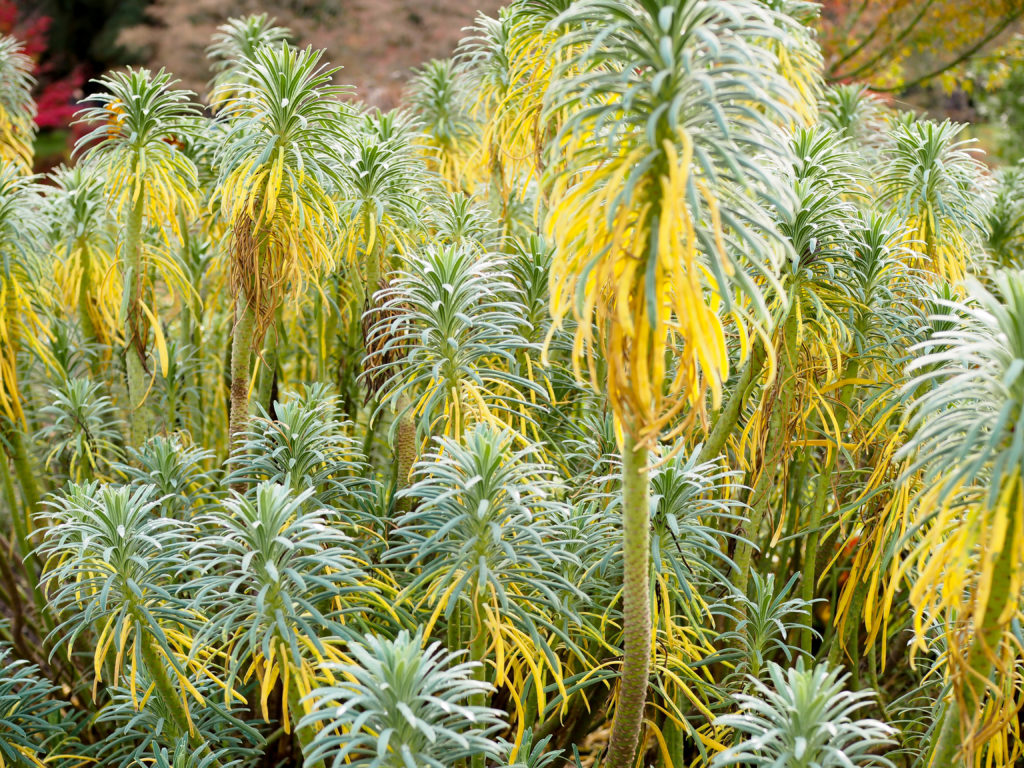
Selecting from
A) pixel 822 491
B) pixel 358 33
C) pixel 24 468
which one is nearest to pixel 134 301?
pixel 24 468

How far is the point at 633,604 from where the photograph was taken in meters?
2.11

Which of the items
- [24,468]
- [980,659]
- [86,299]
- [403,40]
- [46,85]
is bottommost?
[980,659]

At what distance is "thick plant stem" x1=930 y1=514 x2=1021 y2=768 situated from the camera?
1.75 metres

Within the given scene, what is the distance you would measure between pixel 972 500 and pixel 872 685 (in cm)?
227

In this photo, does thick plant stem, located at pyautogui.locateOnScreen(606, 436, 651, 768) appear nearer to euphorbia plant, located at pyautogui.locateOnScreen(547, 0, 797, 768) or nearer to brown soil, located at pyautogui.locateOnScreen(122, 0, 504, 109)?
euphorbia plant, located at pyautogui.locateOnScreen(547, 0, 797, 768)

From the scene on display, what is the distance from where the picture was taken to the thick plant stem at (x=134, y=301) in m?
3.43

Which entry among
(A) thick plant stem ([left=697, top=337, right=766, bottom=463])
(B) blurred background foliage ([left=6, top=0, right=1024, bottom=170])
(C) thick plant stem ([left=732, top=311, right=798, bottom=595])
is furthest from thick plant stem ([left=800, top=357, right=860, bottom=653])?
(B) blurred background foliage ([left=6, top=0, right=1024, bottom=170])

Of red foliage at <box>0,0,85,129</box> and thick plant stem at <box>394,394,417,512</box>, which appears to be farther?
red foliage at <box>0,0,85,129</box>

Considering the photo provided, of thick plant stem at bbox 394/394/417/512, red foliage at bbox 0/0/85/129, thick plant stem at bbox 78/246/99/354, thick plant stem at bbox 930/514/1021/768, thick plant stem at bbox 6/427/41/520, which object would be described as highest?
red foliage at bbox 0/0/85/129

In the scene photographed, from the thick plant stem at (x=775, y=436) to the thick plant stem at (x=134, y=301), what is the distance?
8.06ft

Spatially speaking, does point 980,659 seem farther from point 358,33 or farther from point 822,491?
point 358,33

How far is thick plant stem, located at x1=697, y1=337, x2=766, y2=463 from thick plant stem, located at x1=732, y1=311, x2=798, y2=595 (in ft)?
0.28

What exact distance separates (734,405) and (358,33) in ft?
29.9

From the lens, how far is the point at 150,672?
8.14 feet
